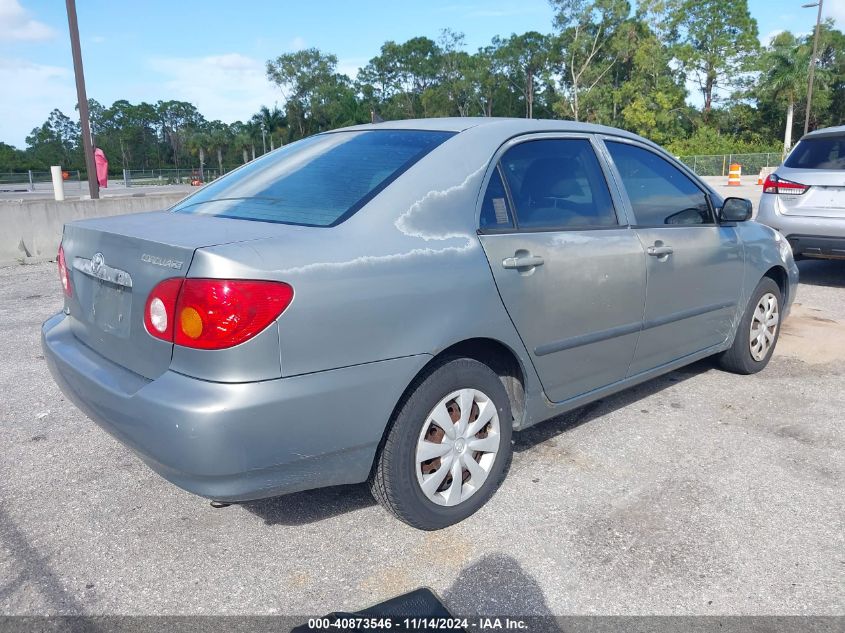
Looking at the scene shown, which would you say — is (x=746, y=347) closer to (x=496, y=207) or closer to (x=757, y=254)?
(x=757, y=254)

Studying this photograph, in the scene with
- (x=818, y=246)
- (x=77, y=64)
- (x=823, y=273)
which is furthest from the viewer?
(x=77, y=64)

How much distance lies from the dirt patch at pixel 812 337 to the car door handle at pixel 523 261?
3.16m

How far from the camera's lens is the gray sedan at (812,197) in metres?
6.85

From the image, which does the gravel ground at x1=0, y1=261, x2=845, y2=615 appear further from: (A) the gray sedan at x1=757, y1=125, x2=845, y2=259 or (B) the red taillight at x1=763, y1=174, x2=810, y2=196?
(B) the red taillight at x1=763, y1=174, x2=810, y2=196

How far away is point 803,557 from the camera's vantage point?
263cm

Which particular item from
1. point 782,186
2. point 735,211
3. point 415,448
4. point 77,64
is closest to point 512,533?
point 415,448

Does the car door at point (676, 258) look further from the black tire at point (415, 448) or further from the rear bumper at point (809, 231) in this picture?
the rear bumper at point (809, 231)

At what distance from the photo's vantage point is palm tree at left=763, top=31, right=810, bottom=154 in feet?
164

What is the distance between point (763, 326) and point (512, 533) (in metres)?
2.79

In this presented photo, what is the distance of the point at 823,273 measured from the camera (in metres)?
8.72

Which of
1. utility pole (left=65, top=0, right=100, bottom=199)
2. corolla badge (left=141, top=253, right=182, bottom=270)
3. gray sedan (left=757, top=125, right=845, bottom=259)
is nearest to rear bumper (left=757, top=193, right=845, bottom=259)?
gray sedan (left=757, top=125, right=845, bottom=259)

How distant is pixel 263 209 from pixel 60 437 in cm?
187

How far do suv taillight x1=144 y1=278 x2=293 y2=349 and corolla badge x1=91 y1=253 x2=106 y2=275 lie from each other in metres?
0.55

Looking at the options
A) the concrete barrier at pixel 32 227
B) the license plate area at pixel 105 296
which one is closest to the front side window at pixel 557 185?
the license plate area at pixel 105 296
